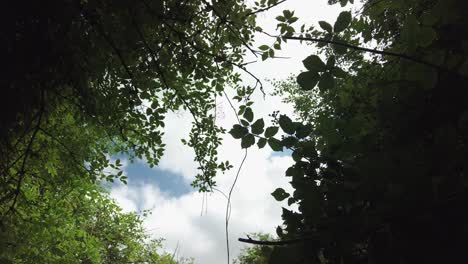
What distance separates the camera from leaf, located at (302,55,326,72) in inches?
37.5

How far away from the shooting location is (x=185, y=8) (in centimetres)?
225

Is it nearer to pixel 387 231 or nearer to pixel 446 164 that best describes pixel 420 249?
pixel 387 231

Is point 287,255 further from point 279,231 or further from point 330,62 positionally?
point 330,62

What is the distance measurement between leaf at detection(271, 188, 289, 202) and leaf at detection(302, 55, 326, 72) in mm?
461

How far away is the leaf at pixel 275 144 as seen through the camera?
1183mm

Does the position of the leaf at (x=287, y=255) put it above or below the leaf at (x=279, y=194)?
below

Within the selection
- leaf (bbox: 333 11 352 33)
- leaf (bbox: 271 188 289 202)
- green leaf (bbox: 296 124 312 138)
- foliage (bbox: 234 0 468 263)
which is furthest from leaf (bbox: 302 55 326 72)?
leaf (bbox: 271 188 289 202)

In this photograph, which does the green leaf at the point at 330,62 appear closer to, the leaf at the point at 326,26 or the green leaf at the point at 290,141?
the leaf at the point at 326,26

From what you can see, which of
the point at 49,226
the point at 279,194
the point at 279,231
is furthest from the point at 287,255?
the point at 49,226

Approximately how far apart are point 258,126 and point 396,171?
514 millimetres

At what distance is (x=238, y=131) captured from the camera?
1.16 m

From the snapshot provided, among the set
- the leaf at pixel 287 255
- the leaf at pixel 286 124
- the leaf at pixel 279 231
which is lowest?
the leaf at pixel 287 255

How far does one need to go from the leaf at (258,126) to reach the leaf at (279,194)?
0.24 meters

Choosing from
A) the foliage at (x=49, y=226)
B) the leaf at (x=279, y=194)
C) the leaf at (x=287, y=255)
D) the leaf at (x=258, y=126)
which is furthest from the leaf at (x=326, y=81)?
the foliage at (x=49, y=226)
